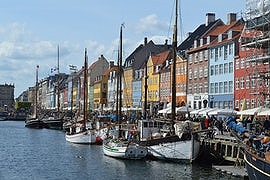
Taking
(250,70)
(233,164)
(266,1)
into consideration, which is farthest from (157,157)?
(250,70)

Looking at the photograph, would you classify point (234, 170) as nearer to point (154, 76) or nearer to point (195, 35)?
point (195, 35)

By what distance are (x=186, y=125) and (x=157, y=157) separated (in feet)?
11.8

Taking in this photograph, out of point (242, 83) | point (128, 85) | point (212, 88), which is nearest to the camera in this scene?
point (242, 83)

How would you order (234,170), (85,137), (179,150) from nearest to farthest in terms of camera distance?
(234,170), (179,150), (85,137)

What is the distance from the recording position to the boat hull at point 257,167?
2630 centimetres

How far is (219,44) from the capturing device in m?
79.3

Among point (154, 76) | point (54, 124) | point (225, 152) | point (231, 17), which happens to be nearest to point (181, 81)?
point (231, 17)

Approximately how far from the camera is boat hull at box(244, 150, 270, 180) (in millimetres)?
26297

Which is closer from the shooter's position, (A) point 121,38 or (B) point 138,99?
(A) point 121,38

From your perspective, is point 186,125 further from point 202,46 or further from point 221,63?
point 202,46

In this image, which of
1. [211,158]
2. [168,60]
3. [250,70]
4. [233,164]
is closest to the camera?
[233,164]

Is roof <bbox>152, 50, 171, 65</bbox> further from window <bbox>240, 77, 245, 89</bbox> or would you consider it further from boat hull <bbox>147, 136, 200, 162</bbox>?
boat hull <bbox>147, 136, 200, 162</bbox>

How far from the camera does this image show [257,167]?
28.0 m

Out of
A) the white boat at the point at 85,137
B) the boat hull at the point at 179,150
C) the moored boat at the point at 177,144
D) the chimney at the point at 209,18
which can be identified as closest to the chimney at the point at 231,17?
the chimney at the point at 209,18
